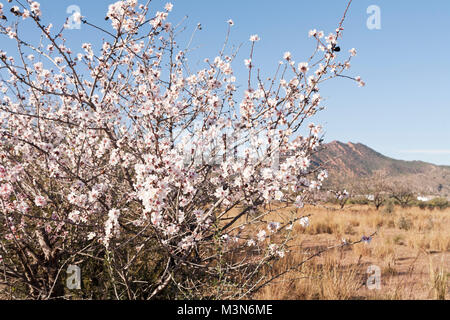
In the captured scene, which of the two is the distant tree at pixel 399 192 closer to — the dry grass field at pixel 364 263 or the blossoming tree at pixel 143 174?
the dry grass field at pixel 364 263

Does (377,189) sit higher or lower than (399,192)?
higher

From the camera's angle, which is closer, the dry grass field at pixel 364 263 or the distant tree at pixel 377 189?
the dry grass field at pixel 364 263

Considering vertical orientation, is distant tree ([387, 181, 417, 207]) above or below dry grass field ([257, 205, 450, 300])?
above

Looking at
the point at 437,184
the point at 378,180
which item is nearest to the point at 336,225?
the point at 378,180

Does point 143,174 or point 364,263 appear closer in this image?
point 143,174

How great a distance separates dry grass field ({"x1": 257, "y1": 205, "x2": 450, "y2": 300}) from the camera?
15.7ft

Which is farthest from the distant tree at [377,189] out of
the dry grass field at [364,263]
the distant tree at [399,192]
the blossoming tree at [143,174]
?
the blossoming tree at [143,174]

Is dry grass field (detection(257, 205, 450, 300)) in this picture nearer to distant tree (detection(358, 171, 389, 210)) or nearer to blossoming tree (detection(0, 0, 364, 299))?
blossoming tree (detection(0, 0, 364, 299))

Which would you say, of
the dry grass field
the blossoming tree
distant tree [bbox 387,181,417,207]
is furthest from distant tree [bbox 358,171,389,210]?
the blossoming tree

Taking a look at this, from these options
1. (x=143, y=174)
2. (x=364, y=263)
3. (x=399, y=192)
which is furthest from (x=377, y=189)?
(x=143, y=174)

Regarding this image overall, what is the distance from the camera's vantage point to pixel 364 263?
708 cm

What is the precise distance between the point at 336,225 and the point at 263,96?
26.8 ft

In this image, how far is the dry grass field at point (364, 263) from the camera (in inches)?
189

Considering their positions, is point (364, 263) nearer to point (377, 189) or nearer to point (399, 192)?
point (377, 189)
